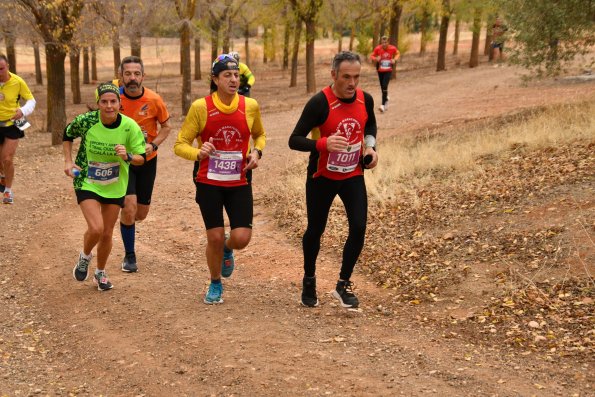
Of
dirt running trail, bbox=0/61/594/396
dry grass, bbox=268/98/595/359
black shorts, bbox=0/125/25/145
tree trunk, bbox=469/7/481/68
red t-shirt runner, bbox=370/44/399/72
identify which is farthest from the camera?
tree trunk, bbox=469/7/481/68

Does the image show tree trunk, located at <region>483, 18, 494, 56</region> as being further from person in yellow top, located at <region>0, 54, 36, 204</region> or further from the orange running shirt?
the orange running shirt

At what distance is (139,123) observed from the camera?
301 inches

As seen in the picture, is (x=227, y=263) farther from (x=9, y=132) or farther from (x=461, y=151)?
(x=461, y=151)

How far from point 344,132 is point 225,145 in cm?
101

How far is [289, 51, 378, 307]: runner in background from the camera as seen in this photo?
6074mm

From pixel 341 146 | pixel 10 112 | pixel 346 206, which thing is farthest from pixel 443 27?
pixel 341 146

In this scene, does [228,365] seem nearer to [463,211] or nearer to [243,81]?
[463,211]

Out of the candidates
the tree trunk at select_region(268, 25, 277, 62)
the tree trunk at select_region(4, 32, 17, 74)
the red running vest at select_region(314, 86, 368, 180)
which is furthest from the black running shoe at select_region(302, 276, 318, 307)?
the tree trunk at select_region(268, 25, 277, 62)

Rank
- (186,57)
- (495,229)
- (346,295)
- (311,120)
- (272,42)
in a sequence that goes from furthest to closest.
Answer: (272,42)
(186,57)
(495,229)
(346,295)
(311,120)

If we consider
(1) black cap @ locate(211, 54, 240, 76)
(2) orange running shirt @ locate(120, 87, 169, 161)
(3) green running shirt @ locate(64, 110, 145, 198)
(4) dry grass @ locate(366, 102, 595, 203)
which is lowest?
(4) dry grass @ locate(366, 102, 595, 203)

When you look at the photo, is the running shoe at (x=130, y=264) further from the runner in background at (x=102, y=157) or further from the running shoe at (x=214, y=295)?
the running shoe at (x=214, y=295)

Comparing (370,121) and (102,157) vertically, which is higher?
(370,121)

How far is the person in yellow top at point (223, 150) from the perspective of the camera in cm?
625

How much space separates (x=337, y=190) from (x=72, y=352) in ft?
8.37
